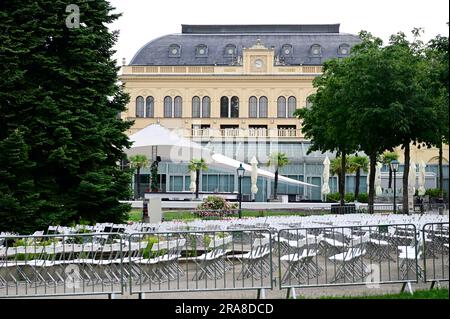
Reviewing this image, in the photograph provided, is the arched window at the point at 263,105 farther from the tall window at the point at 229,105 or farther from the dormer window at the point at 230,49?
the dormer window at the point at 230,49

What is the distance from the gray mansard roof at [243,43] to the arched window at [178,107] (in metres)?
3.82

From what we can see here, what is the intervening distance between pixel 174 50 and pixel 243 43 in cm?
720

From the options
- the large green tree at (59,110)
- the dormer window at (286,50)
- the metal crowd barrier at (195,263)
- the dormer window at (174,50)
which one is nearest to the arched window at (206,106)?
the dormer window at (174,50)

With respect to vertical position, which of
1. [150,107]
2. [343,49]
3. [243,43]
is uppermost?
[243,43]

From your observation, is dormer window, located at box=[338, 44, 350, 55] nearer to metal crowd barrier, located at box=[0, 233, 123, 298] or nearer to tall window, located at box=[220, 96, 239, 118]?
tall window, located at box=[220, 96, 239, 118]

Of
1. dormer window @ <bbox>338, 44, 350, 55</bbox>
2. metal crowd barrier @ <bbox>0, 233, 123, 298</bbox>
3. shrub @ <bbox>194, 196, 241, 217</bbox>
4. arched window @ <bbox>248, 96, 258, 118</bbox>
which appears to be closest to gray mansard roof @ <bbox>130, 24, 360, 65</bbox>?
dormer window @ <bbox>338, 44, 350, 55</bbox>

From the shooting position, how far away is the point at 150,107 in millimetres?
75438

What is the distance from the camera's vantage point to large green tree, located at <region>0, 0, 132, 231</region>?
2023 cm

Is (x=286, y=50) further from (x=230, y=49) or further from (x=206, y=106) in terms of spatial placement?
(x=206, y=106)

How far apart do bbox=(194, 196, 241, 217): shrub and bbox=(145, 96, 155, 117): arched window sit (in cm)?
4301

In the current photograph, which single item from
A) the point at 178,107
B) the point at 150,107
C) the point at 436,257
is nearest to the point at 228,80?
the point at 178,107

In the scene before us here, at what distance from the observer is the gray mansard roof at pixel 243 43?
7569cm

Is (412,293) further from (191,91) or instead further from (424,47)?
(191,91)

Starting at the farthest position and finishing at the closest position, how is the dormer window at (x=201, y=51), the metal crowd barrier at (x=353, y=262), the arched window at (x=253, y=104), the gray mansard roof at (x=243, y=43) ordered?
the dormer window at (x=201, y=51), the gray mansard roof at (x=243, y=43), the arched window at (x=253, y=104), the metal crowd barrier at (x=353, y=262)
